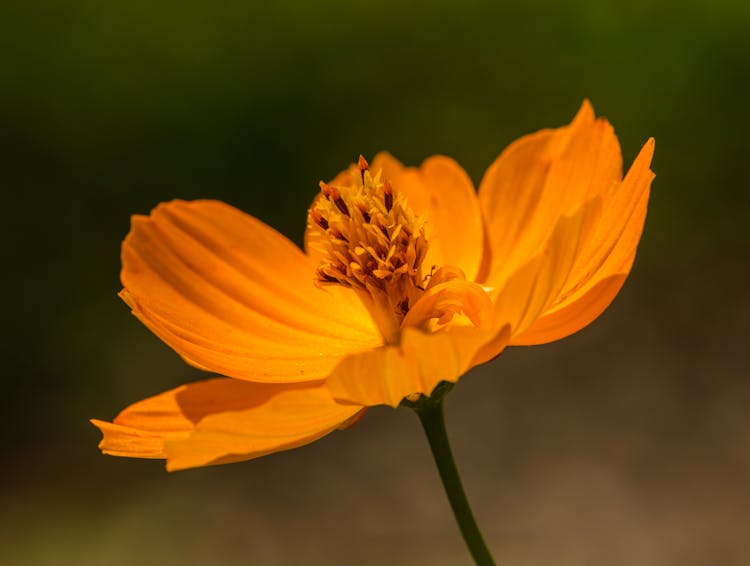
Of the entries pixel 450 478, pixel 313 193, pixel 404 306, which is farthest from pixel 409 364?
pixel 313 193

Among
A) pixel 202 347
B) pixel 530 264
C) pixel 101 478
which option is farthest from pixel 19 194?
pixel 530 264

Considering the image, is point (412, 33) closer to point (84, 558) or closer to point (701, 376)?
point (701, 376)

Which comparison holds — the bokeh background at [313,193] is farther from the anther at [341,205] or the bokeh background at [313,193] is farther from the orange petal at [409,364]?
the orange petal at [409,364]

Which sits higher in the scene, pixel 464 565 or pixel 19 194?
pixel 19 194

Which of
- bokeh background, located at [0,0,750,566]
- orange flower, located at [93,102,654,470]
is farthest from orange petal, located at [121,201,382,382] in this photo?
bokeh background, located at [0,0,750,566]

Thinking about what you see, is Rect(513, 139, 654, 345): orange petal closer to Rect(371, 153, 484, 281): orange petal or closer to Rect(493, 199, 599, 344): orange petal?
Rect(493, 199, 599, 344): orange petal
